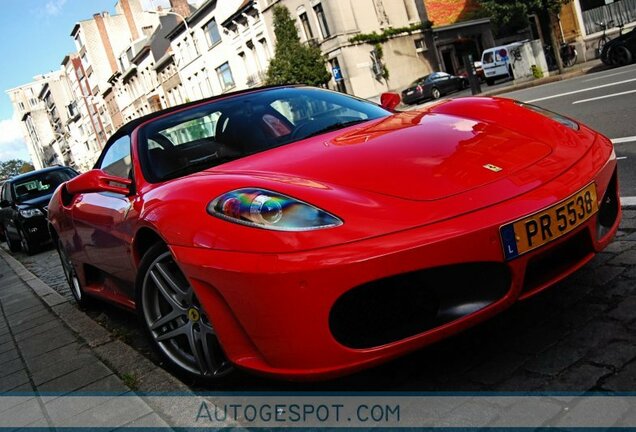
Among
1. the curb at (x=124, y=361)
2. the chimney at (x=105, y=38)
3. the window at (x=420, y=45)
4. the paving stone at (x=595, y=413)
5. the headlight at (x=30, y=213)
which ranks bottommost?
the paving stone at (x=595, y=413)

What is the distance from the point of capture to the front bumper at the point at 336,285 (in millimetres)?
1906

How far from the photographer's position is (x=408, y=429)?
1.94 metres

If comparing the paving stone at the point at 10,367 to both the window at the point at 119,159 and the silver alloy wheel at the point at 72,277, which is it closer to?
the silver alloy wheel at the point at 72,277

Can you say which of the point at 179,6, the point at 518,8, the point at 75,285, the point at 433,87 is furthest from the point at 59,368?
the point at 179,6

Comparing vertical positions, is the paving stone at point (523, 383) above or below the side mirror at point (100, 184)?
below

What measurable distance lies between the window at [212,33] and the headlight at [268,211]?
139 feet

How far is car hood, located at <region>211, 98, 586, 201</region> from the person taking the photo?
7.24ft

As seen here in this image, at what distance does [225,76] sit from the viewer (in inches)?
1718

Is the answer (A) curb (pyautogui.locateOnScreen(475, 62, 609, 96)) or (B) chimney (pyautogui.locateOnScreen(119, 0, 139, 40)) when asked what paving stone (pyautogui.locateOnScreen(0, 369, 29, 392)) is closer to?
(A) curb (pyautogui.locateOnScreen(475, 62, 609, 96))

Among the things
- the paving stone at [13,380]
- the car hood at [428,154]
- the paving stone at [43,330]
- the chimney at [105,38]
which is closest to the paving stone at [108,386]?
the paving stone at [13,380]

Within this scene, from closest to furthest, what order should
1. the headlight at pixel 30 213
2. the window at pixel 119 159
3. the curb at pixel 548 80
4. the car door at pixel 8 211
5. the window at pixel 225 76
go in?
the window at pixel 119 159
the headlight at pixel 30 213
the car door at pixel 8 211
the curb at pixel 548 80
the window at pixel 225 76

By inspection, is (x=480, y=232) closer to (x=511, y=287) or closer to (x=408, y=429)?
(x=511, y=287)

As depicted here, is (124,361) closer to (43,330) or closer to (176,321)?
(176,321)

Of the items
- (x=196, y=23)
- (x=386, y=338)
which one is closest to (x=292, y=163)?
(x=386, y=338)
